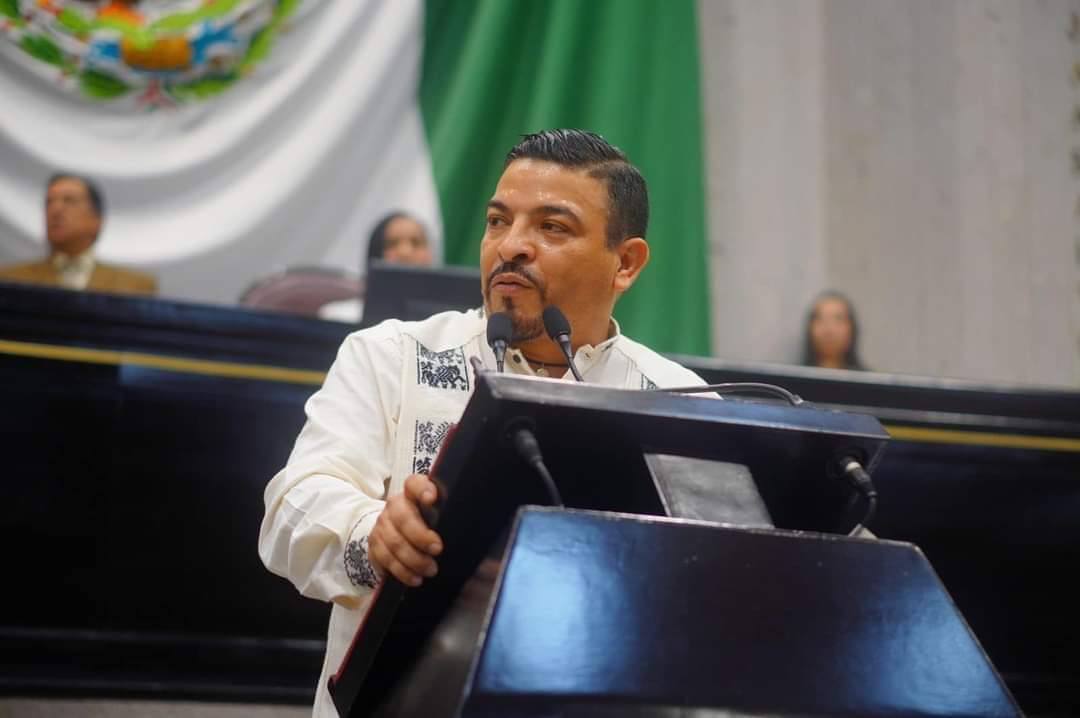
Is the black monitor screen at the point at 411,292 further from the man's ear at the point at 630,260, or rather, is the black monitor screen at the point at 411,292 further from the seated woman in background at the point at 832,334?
the seated woman in background at the point at 832,334

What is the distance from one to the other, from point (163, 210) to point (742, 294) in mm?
2851

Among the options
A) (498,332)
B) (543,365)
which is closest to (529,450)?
(498,332)

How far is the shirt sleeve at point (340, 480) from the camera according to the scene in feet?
4.89

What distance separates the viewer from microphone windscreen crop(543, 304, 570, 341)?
1.63m

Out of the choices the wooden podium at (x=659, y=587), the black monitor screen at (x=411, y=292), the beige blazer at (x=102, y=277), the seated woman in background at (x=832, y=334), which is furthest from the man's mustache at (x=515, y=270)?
the seated woman in background at (x=832, y=334)

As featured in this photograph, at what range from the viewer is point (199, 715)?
2.74 m

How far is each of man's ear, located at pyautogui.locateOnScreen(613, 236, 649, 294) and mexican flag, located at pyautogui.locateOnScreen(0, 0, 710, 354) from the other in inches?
136

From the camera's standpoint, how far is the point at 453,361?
1.86 meters

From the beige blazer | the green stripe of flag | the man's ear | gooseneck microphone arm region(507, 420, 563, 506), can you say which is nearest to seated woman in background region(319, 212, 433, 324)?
the green stripe of flag

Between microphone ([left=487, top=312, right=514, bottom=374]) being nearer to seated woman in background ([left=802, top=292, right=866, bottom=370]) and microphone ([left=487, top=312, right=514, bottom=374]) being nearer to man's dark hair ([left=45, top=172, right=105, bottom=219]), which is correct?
man's dark hair ([left=45, top=172, right=105, bottom=219])

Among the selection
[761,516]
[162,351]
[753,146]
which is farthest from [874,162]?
[761,516]

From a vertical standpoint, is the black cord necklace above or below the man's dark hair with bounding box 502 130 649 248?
below

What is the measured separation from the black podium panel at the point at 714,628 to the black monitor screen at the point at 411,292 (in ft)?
7.20

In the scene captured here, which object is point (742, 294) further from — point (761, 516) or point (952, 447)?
point (761, 516)
